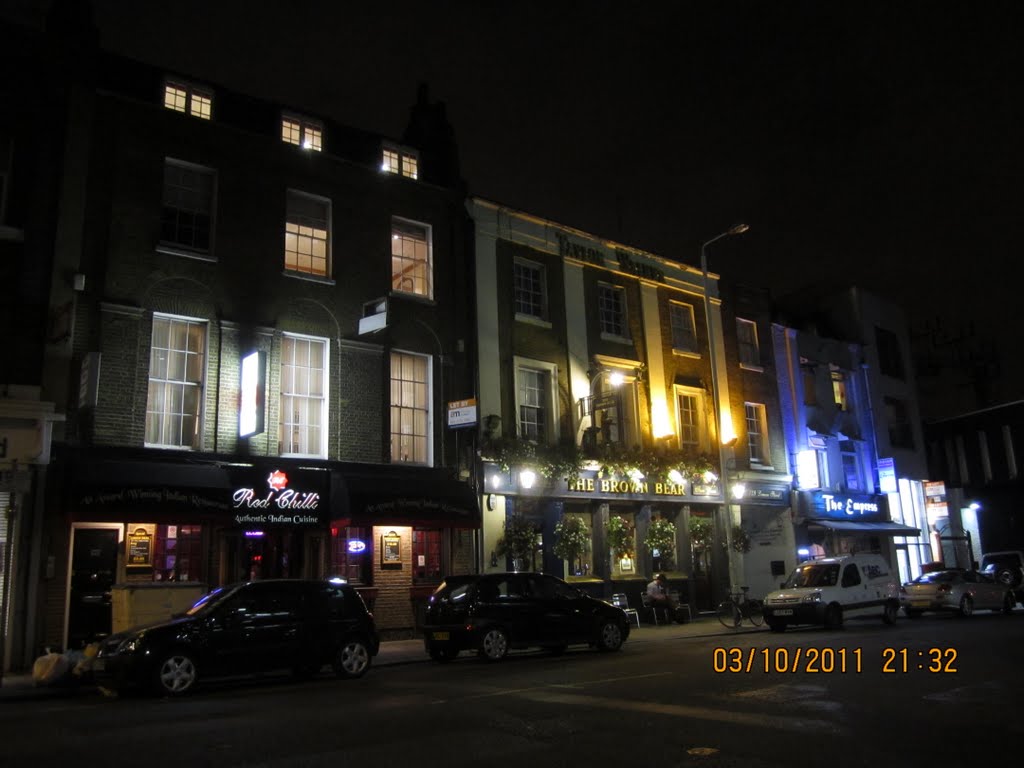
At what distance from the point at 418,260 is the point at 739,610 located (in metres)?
12.5

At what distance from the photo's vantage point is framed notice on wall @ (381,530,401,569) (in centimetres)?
2028

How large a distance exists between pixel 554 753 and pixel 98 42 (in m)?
17.6

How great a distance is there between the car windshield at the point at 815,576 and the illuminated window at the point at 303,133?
53.5ft

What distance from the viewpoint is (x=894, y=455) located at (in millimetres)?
35250

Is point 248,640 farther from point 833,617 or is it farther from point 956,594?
point 956,594

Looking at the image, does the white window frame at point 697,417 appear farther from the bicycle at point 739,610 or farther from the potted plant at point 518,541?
the potted plant at point 518,541

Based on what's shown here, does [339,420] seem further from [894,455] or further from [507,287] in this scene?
[894,455]

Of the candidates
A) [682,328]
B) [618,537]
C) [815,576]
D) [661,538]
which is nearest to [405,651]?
[618,537]

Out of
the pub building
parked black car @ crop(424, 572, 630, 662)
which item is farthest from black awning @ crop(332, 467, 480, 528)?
parked black car @ crop(424, 572, 630, 662)

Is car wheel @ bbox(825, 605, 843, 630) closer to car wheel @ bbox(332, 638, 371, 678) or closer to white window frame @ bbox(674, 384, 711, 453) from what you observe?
white window frame @ bbox(674, 384, 711, 453)

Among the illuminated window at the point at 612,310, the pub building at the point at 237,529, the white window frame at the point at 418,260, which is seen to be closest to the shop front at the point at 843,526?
the illuminated window at the point at 612,310

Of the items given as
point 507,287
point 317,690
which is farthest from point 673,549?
point 317,690

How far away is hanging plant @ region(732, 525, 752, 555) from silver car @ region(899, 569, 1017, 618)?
4706mm

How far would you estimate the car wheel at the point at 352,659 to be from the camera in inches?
538
